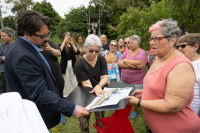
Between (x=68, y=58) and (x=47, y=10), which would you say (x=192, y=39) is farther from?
(x=47, y=10)

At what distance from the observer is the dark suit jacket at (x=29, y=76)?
1.32 meters

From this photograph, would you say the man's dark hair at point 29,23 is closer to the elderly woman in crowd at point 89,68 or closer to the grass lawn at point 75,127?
the elderly woman in crowd at point 89,68

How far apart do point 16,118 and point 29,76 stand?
2.79 ft

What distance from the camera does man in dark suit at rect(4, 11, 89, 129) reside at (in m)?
1.33

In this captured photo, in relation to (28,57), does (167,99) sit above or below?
below

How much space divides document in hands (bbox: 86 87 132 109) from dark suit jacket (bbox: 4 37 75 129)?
27cm

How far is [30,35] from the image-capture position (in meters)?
1.49

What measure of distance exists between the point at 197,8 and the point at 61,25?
35.2m

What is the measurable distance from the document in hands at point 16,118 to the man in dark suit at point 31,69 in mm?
687

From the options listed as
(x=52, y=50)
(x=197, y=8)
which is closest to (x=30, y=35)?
(x=52, y=50)

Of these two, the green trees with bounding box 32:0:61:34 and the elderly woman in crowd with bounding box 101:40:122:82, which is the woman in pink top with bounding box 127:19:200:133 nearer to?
the elderly woman in crowd with bounding box 101:40:122:82

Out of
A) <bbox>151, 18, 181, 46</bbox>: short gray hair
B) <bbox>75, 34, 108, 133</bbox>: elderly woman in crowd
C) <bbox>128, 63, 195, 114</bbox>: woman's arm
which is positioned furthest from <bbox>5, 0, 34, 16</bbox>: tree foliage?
<bbox>128, 63, 195, 114</bbox>: woman's arm

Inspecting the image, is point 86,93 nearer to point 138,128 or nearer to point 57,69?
point 57,69

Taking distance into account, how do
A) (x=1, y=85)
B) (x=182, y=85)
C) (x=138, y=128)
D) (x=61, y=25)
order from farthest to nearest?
(x=61, y=25) < (x=1, y=85) < (x=138, y=128) < (x=182, y=85)
